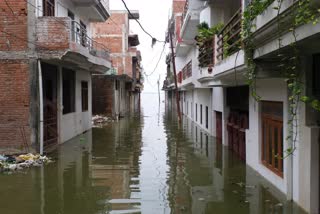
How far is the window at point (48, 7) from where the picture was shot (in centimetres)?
1410

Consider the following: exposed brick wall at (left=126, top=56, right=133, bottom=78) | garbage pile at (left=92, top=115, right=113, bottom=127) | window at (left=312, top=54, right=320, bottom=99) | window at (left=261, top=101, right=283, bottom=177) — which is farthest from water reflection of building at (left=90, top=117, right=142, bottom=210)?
exposed brick wall at (left=126, top=56, right=133, bottom=78)

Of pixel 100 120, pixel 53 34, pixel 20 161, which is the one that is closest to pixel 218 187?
pixel 20 161

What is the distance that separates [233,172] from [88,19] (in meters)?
13.9

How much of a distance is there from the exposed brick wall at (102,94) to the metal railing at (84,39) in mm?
10201

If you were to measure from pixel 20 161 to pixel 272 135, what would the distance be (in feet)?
22.9

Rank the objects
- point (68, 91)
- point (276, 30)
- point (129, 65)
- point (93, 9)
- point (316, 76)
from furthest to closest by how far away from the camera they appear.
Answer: point (129, 65) → point (93, 9) → point (68, 91) → point (316, 76) → point (276, 30)

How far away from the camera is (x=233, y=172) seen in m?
10.8

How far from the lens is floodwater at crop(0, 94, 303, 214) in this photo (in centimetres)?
738

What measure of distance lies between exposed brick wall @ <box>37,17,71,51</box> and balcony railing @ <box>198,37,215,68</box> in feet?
16.0

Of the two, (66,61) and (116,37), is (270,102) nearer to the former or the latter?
(66,61)

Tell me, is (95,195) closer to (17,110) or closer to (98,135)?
(17,110)

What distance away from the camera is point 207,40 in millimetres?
14352

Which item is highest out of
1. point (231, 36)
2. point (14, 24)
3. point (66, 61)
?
point (14, 24)

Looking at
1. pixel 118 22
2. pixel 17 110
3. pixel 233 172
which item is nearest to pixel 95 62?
pixel 17 110
